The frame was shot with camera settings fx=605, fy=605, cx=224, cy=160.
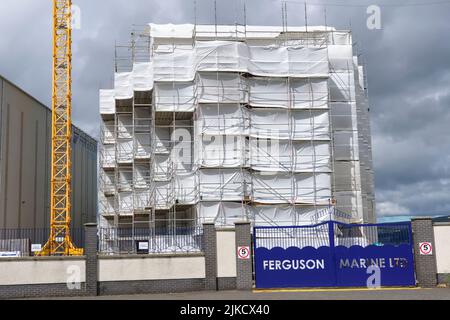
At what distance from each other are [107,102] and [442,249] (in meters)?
28.4

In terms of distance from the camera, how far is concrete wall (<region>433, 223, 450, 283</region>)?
21.7 m

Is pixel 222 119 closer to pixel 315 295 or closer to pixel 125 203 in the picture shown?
pixel 125 203

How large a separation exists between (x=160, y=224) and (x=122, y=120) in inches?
336

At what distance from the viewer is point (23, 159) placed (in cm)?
4478

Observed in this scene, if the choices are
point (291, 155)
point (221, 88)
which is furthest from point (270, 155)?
point (221, 88)

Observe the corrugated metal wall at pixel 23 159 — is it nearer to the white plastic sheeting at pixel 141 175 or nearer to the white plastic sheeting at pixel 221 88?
the white plastic sheeting at pixel 141 175

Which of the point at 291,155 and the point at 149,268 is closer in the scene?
the point at 149,268

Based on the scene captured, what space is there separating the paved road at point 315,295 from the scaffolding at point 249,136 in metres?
9.27

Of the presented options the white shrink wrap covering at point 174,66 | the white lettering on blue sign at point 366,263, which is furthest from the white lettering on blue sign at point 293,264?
the white shrink wrap covering at point 174,66

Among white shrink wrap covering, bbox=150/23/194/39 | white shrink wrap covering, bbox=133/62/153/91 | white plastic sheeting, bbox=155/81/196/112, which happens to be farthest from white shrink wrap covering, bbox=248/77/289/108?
white shrink wrap covering, bbox=150/23/194/39

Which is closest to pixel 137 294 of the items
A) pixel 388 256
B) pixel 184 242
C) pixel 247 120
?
pixel 184 242

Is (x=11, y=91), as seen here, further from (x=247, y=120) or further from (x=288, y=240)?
(x=288, y=240)

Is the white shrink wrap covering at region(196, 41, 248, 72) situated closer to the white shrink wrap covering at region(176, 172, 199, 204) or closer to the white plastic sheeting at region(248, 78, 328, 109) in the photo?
the white plastic sheeting at region(248, 78, 328, 109)

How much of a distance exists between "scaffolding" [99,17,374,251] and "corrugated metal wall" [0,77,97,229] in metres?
9.16
